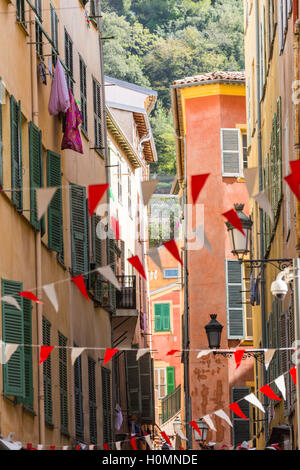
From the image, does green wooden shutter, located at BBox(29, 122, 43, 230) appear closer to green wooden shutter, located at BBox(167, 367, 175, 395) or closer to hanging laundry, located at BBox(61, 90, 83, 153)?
hanging laundry, located at BBox(61, 90, 83, 153)

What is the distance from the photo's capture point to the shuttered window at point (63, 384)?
1941cm

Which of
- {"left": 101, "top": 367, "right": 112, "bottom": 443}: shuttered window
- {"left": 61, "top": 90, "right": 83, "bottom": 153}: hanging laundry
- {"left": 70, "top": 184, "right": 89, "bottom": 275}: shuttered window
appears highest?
{"left": 61, "top": 90, "right": 83, "bottom": 153}: hanging laundry

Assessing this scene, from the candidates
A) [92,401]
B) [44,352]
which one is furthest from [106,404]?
[44,352]

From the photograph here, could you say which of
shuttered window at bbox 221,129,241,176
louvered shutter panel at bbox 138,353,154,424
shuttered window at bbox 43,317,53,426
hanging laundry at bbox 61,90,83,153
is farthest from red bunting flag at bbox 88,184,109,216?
louvered shutter panel at bbox 138,353,154,424

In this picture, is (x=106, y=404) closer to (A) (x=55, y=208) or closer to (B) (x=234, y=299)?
(A) (x=55, y=208)

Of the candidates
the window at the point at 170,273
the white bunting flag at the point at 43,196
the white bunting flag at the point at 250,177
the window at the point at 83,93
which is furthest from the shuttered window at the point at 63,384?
the window at the point at 170,273

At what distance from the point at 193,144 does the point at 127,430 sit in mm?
8234

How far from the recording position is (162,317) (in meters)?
54.6

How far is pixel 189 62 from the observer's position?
76.4 m

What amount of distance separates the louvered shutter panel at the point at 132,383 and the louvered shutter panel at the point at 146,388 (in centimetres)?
35

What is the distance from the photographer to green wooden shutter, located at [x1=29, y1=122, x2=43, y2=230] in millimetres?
17344

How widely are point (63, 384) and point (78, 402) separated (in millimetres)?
1662

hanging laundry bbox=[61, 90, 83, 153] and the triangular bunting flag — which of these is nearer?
the triangular bunting flag

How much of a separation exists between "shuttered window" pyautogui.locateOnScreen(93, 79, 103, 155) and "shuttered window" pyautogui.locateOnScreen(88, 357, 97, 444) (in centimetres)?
506
